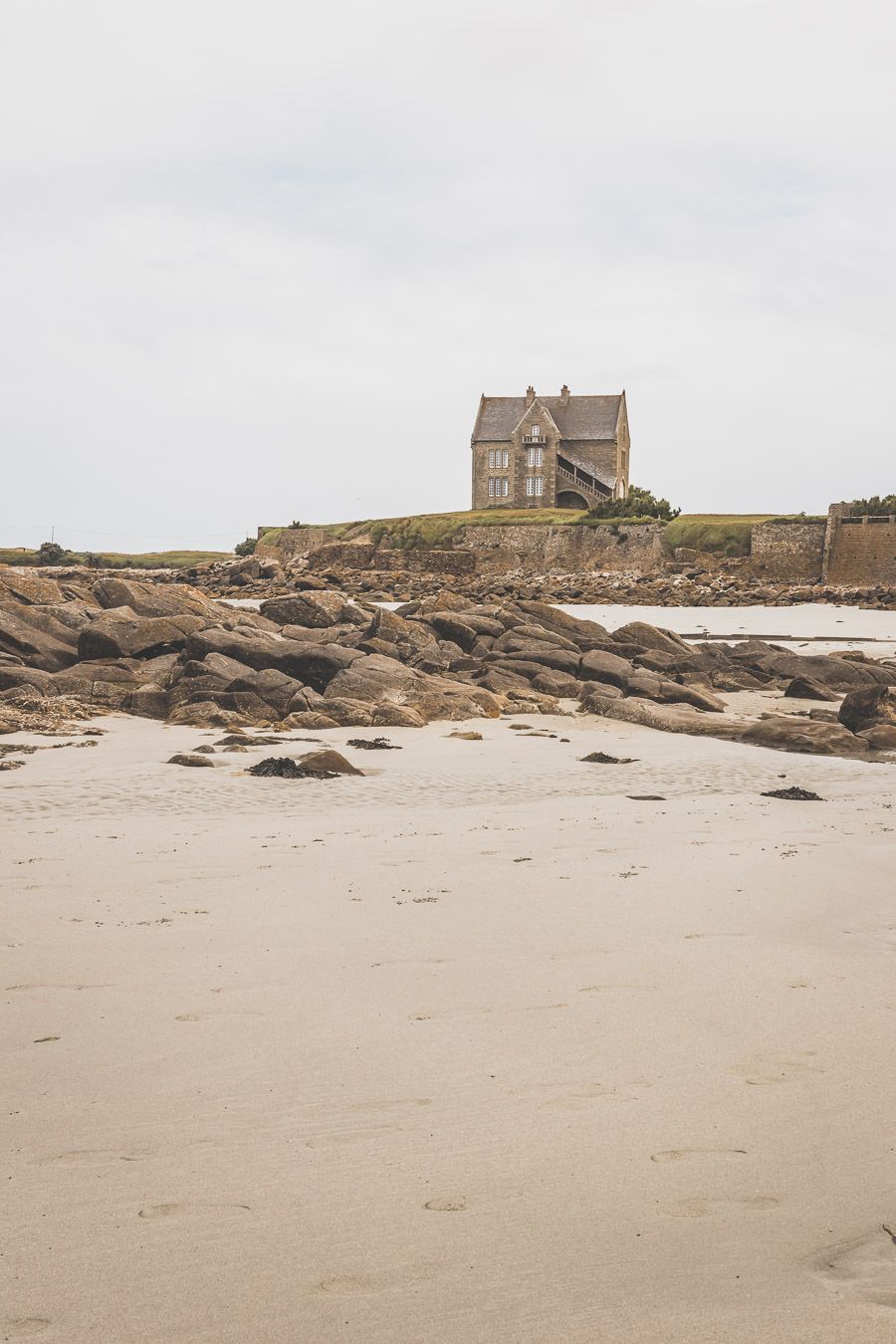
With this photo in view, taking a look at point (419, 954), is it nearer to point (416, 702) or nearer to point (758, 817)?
point (758, 817)

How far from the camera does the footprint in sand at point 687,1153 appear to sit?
11.2 ft

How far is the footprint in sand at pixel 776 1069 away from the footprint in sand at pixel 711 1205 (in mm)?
780

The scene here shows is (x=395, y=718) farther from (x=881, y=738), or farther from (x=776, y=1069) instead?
(x=776, y=1069)

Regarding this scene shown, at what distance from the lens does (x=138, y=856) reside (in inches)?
294

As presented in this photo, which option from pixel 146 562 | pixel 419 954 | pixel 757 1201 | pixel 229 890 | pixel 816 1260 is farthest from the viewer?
pixel 146 562

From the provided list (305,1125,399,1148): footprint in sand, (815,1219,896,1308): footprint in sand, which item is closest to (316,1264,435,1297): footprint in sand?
(305,1125,399,1148): footprint in sand

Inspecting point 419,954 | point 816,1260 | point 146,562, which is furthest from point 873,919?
point 146,562

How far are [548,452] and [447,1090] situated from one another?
7386 centimetres

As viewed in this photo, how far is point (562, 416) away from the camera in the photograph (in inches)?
3076

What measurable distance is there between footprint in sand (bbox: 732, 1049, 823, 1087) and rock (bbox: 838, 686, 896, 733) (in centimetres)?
1129

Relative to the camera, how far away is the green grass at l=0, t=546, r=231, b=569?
257ft

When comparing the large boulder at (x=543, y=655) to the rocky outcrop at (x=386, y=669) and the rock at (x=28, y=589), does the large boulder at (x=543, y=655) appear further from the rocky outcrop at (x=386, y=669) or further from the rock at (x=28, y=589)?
the rock at (x=28, y=589)

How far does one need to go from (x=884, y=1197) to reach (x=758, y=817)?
6.14 meters

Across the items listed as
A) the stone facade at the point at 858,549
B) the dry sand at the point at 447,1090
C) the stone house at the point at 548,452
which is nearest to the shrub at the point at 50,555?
the stone house at the point at 548,452
